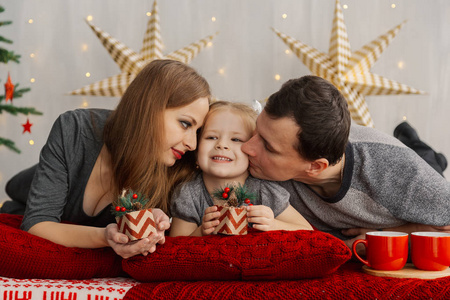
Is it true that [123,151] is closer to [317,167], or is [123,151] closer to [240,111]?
[240,111]

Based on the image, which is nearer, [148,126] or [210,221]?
[210,221]

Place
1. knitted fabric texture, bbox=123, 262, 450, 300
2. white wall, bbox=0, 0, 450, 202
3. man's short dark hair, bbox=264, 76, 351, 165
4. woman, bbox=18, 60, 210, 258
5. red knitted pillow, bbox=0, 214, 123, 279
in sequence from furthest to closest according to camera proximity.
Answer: white wall, bbox=0, 0, 450, 202
woman, bbox=18, 60, 210, 258
man's short dark hair, bbox=264, 76, 351, 165
red knitted pillow, bbox=0, 214, 123, 279
knitted fabric texture, bbox=123, 262, 450, 300

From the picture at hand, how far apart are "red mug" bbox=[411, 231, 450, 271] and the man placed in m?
0.20

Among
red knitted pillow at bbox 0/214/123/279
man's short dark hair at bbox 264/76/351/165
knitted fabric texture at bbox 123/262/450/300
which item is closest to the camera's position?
knitted fabric texture at bbox 123/262/450/300

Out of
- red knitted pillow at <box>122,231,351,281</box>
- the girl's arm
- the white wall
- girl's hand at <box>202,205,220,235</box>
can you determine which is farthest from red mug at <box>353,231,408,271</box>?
the white wall

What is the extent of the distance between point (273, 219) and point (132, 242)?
40cm

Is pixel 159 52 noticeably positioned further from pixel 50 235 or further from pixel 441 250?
pixel 441 250

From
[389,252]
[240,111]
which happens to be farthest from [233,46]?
[389,252]

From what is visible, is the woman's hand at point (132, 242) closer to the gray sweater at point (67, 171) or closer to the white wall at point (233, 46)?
the gray sweater at point (67, 171)

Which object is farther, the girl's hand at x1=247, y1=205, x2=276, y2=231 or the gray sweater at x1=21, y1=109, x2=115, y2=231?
the gray sweater at x1=21, y1=109, x2=115, y2=231

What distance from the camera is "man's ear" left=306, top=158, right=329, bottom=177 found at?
4.46 ft

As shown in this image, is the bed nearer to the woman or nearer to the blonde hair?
the woman

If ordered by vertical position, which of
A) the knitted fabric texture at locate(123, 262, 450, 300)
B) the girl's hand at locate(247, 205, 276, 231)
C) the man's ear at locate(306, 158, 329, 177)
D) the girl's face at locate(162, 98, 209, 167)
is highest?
the girl's face at locate(162, 98, 209, 167)

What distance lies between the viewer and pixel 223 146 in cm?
140
